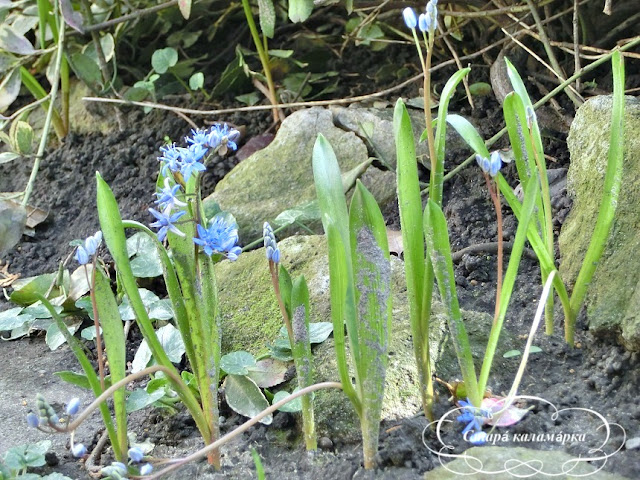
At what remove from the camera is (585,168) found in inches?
68.1

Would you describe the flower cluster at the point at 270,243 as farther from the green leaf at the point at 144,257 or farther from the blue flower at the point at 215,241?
the green leaf at the point at 144,257

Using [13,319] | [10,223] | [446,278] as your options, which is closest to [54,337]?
[13,319]

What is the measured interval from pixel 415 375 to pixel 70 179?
5.64 feet

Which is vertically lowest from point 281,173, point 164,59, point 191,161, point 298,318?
point 281,173

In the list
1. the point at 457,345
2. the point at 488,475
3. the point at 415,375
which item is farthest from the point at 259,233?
the point at 488,475

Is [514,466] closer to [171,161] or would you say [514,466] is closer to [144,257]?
[171,161]

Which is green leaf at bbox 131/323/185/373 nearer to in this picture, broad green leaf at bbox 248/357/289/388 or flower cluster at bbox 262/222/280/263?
broad green leaf at bbox 248/357/289/388

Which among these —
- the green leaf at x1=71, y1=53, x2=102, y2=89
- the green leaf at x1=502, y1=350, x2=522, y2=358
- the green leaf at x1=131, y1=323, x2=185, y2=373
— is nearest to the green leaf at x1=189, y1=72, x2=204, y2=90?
the green leaf at x1=71, y1=53, x2=102, y2=89

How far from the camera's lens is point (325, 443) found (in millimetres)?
1354

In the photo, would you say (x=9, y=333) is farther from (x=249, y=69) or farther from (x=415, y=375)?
(x=249, y=69)

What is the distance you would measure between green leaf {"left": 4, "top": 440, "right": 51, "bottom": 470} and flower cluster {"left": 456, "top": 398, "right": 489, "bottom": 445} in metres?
0.69

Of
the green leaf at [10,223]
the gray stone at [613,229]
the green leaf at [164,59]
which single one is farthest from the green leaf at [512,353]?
the green leaf at [164,59]

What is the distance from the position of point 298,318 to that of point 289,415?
271mm

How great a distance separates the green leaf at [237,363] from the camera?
1.48 metres
